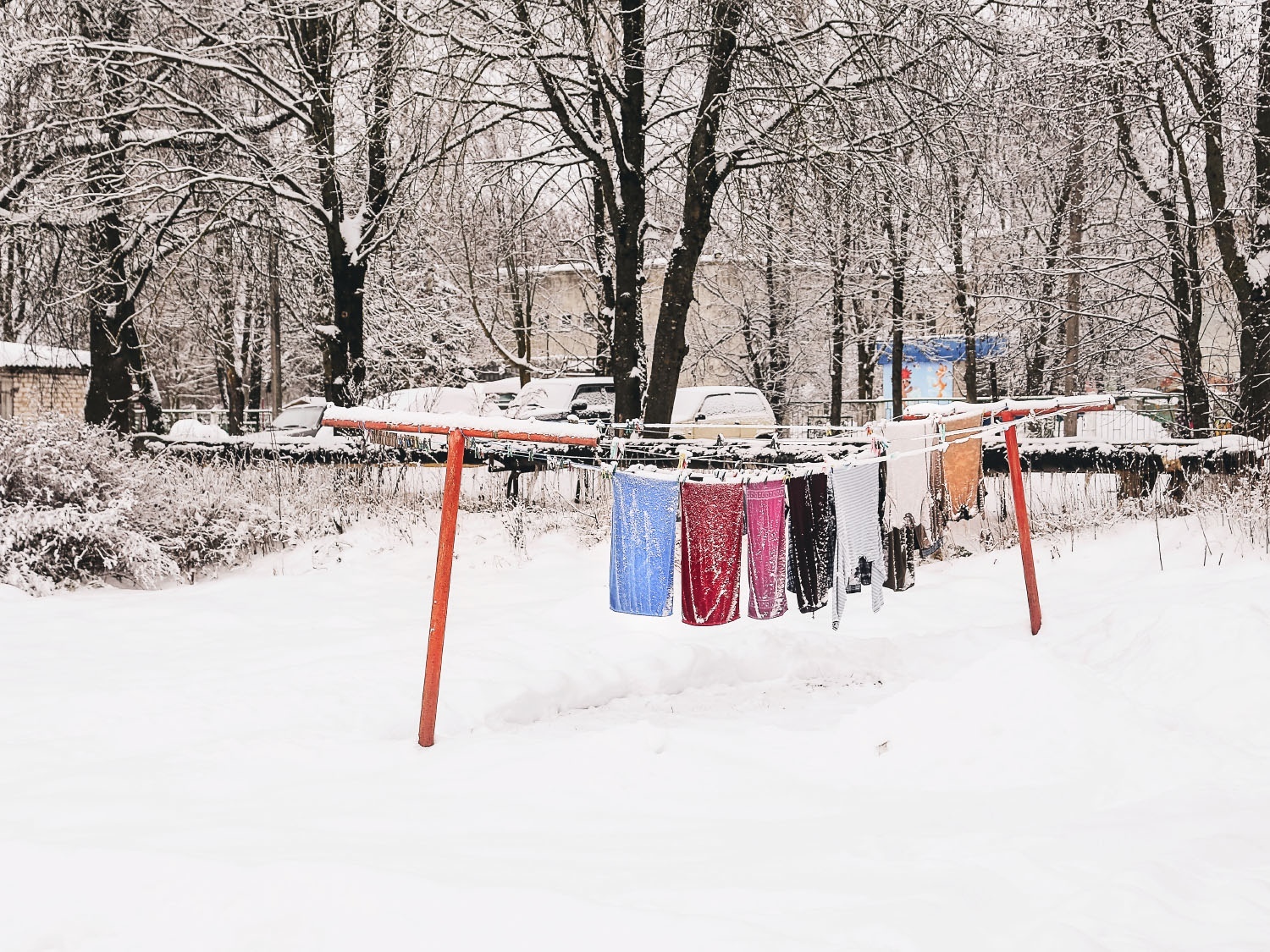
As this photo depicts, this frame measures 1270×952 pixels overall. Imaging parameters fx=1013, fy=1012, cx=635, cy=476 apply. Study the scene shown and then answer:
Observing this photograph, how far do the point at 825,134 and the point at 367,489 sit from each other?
21.9ft

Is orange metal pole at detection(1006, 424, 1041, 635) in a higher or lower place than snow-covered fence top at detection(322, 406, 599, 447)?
lower

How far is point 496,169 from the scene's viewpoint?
13391 mm

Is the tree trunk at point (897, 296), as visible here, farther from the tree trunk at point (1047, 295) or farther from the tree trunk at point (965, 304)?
the tree trunk at point (1047, 295)

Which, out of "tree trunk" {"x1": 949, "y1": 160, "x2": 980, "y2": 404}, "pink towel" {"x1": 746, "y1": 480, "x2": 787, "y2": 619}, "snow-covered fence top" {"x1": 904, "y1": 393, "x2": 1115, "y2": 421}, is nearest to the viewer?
"pink towel" {"x1": 746, "y1": 480, "x2": 787, "y2": 619}

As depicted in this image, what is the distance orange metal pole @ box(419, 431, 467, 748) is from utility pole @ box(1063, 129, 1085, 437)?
39.3ft

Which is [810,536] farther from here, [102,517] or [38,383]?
[38,383]

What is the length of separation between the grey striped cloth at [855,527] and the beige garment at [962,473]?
46.4 inches

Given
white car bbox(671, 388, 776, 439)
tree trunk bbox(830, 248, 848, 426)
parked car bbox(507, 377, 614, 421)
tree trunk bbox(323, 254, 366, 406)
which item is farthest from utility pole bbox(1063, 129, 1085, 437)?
tree trunk bbox(323, 254, 366, 406)

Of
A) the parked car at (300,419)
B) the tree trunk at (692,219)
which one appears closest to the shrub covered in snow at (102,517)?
the tree trunk at (692,219)

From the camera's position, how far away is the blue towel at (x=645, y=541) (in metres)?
5.39

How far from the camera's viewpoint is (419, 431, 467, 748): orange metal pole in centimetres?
498

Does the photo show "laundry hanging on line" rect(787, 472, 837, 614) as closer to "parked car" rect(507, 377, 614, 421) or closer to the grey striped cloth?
the grey striped cloth

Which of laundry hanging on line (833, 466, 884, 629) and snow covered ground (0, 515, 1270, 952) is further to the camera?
laundry hanging on line (833, 466, 884, 629)

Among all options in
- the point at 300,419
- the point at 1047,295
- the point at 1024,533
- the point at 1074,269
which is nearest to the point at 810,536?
the point at 1024,533
